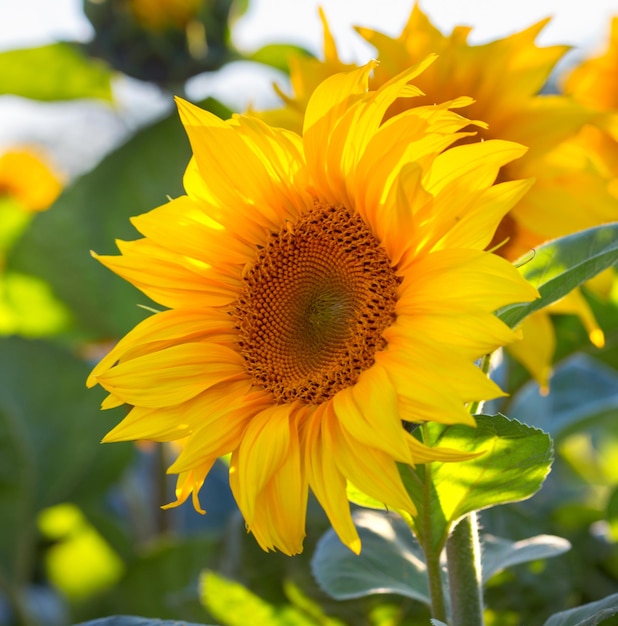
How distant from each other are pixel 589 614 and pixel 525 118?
378mm

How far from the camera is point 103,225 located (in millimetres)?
1182

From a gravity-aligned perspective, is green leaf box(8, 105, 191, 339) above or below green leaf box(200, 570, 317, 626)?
above

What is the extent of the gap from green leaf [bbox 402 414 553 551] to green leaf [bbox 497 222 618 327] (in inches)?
2.2

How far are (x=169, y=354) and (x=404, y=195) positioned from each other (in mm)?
168

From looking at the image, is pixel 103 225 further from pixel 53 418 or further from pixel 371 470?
pixel 371 470

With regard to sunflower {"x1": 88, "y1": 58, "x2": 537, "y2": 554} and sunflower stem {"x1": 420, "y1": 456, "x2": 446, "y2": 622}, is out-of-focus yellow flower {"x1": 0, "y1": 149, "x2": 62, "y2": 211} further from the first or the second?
sunflower stem {"x1": 420, "y1": 456, "x2": 446, "y2": 622}

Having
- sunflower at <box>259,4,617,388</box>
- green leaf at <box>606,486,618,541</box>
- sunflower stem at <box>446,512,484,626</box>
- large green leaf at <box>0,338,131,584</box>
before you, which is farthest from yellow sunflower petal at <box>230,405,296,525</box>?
large green leaf at <box>0,338,131,584</box>

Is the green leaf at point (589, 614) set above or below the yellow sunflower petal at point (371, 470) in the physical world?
below

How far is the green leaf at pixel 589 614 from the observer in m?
0.46

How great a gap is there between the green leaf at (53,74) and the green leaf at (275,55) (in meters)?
0.20

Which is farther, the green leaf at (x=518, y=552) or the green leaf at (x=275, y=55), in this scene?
the green leaf at (x=275, y=55)

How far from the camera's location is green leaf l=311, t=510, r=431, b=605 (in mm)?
588

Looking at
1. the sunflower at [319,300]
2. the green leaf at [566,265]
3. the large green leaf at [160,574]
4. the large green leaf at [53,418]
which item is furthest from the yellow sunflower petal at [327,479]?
the large green leaf at [53,418]

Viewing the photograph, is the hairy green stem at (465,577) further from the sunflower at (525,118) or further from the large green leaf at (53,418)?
the large green leaf at (53,418)
